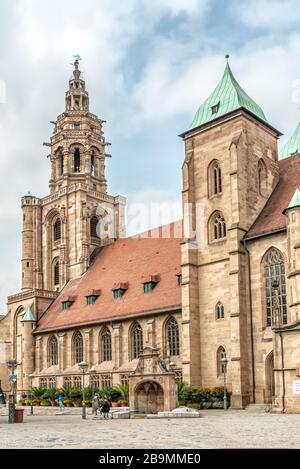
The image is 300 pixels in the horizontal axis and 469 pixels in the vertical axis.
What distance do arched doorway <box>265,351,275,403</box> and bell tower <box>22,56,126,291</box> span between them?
93.1ft

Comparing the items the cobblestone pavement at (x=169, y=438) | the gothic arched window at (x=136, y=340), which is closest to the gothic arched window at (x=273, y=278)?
the gothic arched window at (x=136, y=340)

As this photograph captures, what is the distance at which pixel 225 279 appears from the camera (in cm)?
4366

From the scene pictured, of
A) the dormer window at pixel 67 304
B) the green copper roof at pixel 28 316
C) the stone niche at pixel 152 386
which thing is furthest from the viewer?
the green copper roof at pixel 28 316

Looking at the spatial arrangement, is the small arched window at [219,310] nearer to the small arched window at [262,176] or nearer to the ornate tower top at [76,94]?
the small arched window at [262,176]

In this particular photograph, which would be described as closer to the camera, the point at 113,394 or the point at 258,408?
the point at 258,408

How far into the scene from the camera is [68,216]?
6906 centimetres

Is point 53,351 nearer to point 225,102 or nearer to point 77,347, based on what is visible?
point 77,347

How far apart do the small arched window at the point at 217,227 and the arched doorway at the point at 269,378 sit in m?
8.81

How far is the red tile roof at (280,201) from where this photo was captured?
42256 millimetres

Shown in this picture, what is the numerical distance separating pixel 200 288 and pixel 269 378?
7.99m

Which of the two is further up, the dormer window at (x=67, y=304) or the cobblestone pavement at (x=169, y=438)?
the dormer window at (x=67, y=304)

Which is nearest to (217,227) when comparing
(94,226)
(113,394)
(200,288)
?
(200,288)
